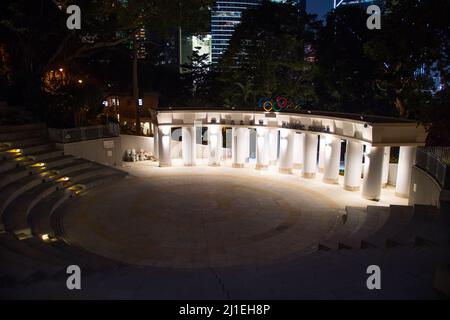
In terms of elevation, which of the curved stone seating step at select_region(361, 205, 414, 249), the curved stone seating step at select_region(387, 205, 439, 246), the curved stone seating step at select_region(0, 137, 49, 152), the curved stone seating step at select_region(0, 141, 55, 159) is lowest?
the curved stone seating step at select_region(361, 205, 414, 249)

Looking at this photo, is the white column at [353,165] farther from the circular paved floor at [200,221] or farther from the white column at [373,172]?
the circular paved floor at [200,221]

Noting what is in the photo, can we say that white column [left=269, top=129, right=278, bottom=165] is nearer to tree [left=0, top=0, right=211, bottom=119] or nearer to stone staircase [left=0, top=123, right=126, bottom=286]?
tree [left=0, top=0, right=211, bottom=119]

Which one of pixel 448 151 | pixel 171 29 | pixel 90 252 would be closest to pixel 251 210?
pixel 90 252

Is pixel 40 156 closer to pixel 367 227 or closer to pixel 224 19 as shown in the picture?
pixel 367 227

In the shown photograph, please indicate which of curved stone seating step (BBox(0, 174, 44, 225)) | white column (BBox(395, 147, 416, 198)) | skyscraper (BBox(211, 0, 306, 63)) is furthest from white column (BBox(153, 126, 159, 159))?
skyscraper (BBox(211, 0, 306, 63))

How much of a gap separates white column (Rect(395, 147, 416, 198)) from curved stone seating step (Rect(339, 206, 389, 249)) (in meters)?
4.56

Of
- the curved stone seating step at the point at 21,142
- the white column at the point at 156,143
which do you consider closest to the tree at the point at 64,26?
the curved stone seating step at the point at 21,142

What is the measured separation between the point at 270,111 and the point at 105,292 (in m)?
22.5

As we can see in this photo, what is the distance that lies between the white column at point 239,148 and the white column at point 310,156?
5.87 metres

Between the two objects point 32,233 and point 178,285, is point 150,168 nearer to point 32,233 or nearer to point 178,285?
point 32,233

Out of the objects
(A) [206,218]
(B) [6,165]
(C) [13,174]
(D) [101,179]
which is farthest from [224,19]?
(A) [206,218]

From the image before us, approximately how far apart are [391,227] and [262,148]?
15159 mm

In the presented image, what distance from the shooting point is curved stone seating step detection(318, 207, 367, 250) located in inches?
640
